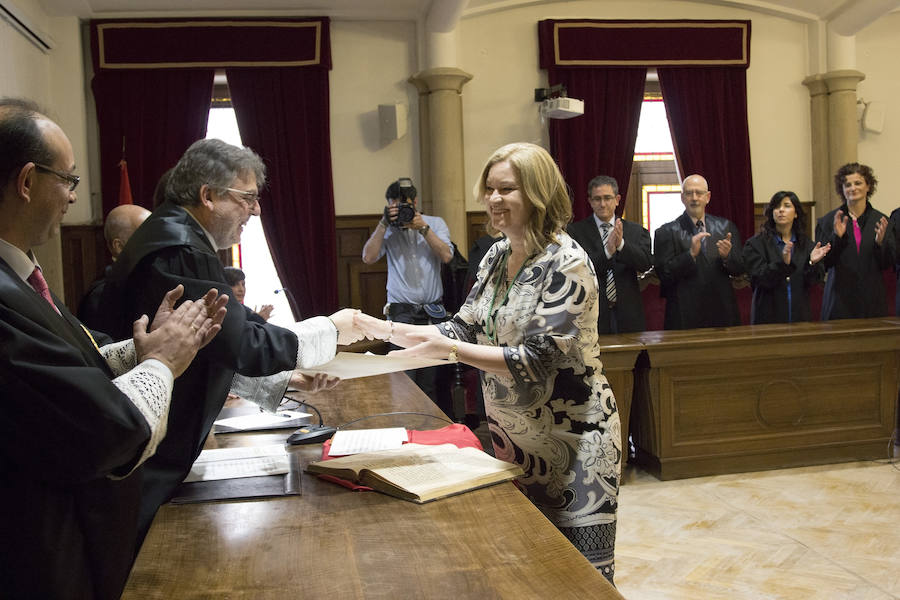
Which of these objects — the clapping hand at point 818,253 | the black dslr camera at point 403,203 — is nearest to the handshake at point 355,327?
the black dslr camera at point 403,203

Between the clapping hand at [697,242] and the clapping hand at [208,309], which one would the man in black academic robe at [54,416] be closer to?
the clapping hand at [208,309]

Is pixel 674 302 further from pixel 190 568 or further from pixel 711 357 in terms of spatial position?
pixel 190 568

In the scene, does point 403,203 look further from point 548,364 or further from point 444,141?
point 548,364

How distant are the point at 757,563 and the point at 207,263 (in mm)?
2486

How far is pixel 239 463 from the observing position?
2.01 m

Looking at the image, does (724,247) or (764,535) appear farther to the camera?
(724,247)

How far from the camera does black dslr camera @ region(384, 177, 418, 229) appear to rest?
5.12 meters

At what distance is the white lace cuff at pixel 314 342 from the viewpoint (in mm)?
1944

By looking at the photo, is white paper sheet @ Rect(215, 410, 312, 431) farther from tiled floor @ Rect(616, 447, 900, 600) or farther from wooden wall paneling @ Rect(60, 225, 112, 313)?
wooden wall paneling @ Rect(60, 225, 112, 313)

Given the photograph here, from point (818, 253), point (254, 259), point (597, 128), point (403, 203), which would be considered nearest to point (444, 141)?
point (597, 128)

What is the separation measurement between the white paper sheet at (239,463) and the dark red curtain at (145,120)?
14.9 ft

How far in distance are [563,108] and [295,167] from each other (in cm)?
209

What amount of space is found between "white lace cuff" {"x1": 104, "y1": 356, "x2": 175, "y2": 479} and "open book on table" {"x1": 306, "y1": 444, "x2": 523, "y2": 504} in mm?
571

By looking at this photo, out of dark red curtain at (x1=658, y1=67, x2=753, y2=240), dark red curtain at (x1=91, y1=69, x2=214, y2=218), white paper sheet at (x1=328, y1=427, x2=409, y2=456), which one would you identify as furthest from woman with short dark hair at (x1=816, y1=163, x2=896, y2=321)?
dark red curtain at (x1=91, y1=69, x2=214, y2=218)
